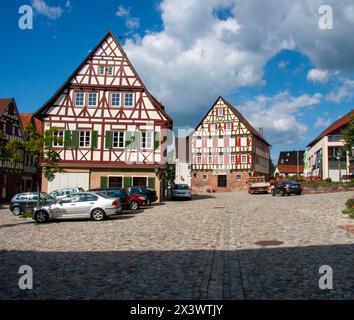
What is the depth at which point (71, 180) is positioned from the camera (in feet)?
102

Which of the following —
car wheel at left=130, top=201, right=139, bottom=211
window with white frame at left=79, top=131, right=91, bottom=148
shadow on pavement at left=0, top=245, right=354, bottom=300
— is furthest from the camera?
window with white frame at left=79, top=131, right=91, bottom=148

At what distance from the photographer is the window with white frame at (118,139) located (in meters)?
31.5

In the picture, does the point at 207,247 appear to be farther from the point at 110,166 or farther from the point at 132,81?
the point at 132,81

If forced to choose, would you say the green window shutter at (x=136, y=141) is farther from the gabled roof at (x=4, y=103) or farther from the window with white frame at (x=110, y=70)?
the gabled roof at (x=4, y=103)

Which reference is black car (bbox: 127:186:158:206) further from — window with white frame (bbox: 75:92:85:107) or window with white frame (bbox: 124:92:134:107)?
Result: window with white frame (bbox: 75:92:85:107)

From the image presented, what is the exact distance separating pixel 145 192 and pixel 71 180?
6.57 m

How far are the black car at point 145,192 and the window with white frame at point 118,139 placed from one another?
14.8 feet

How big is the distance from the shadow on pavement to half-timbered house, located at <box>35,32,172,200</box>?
2033cm

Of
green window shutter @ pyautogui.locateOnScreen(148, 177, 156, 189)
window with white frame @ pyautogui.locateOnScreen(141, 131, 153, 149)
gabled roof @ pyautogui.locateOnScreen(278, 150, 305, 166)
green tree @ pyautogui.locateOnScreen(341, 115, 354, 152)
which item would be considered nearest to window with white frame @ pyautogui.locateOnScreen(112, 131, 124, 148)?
window with white frame @ pyautogui.locateOnScreen(141, 131, 153, 149)

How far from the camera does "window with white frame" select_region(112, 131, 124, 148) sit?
Result: 31453mm

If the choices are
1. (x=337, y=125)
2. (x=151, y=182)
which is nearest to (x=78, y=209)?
(x=151, y=182)

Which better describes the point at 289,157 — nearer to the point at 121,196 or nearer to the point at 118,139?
the point at 118,139

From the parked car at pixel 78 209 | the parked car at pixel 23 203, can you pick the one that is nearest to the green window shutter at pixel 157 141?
the parked car at pixel 23 203

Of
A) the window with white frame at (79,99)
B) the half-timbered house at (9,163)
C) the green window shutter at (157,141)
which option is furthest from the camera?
the half-timbered house at (9,163)
